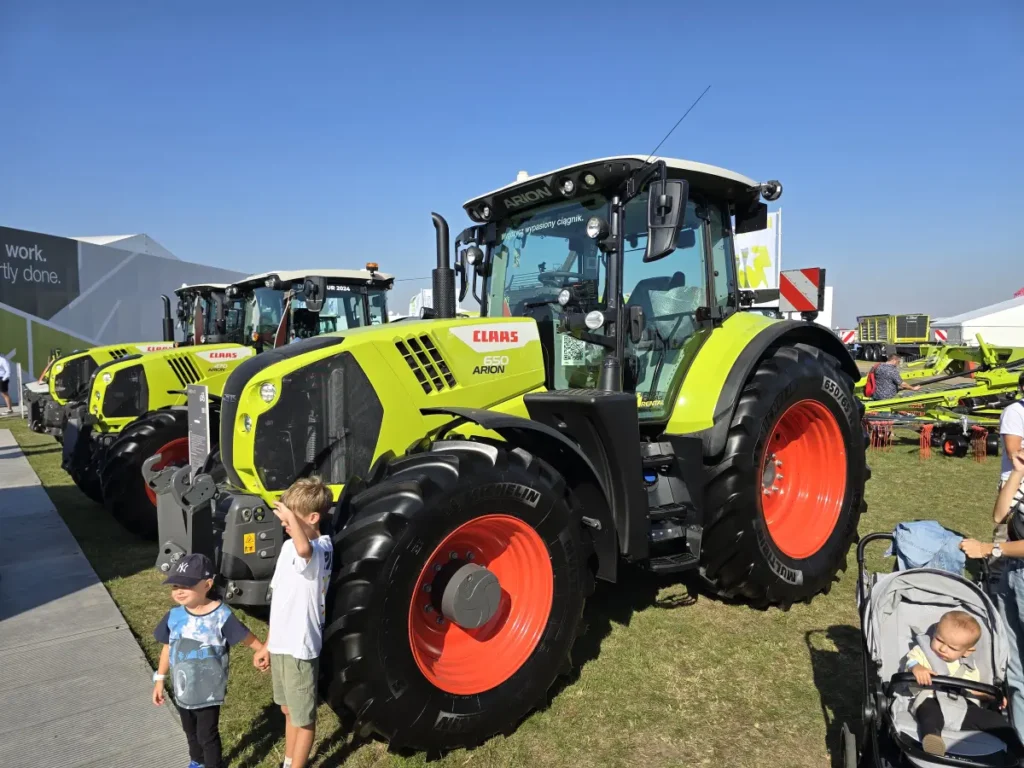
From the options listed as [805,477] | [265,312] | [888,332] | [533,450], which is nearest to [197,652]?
[533,450]

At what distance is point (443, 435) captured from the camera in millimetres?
3537

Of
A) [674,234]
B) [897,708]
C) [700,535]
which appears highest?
[674,234]

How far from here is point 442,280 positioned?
13.9ft

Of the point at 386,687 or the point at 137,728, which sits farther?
the point at 137,728

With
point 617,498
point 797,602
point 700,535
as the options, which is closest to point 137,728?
point 617,498

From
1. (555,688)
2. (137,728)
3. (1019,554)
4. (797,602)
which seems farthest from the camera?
(797,602)

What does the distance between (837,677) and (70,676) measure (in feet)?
13.1

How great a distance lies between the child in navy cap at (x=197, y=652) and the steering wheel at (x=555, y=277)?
246 cm

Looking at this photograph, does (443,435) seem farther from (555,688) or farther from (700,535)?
(700,535)

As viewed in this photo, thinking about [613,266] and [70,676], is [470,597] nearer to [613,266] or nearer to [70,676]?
[613,266]

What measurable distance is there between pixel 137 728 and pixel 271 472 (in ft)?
4.22

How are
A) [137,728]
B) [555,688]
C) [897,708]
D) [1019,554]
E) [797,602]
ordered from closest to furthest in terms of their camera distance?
[897,708]
[1019,554]
[137,728]
[555,688]
[797,602]

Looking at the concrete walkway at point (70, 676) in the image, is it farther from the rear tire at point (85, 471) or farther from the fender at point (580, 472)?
the fender at point (580, 472)

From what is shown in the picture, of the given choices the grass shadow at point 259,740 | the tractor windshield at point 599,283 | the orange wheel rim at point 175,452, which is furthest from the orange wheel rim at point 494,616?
the orange wheel rim at point 175,452
